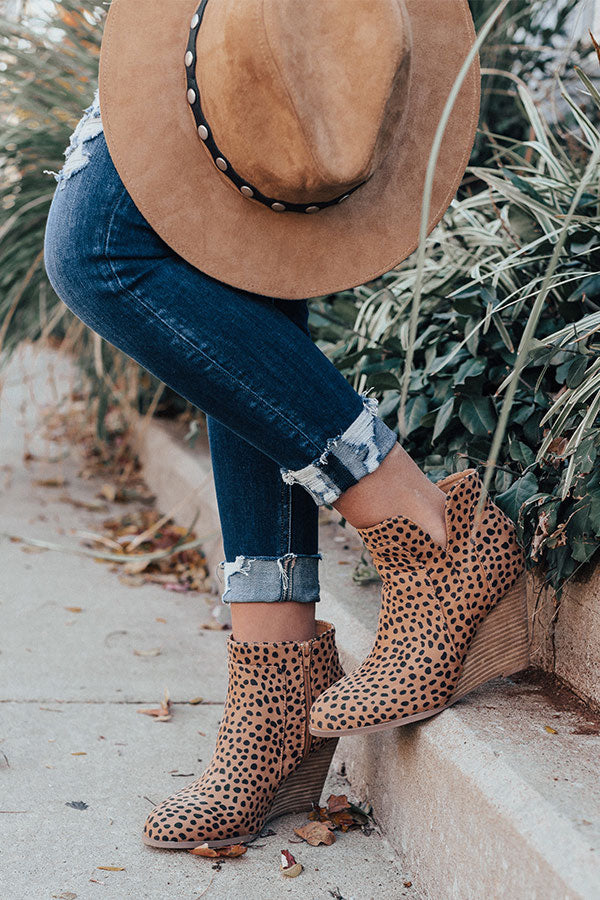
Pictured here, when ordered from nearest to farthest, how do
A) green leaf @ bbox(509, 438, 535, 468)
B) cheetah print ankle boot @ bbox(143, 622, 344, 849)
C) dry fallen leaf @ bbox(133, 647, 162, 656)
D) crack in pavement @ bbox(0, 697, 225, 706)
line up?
cheetah print ankle boot @ bbox(143, 622, 344, 849)
green leaf @ bbox(509, 438, 535, 468)
crack in pavement @ bbox(0, 697, 225, 706)
dry fallen leaf @ bbox(133, 647, 162, 656)

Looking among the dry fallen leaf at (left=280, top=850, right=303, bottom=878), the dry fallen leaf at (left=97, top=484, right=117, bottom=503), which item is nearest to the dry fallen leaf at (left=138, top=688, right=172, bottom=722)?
the dry fallen leaf at (left=280, top=850, right=303, bottom=878)

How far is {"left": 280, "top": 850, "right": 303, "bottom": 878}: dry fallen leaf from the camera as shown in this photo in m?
1.12

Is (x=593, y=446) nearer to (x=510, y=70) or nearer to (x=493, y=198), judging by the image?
(x=493, y=198)

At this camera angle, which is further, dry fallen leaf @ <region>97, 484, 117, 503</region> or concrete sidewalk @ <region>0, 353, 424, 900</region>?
dry fallen leaf @ <region>97, 484, 117, 503</region>

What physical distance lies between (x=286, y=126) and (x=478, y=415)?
58 centimetres

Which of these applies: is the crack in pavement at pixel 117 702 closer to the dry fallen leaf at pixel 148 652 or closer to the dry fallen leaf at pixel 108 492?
the dry fallen leaf at pixel 148 652

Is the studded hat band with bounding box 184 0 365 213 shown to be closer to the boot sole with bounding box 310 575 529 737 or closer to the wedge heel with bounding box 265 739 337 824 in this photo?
the boot sole with bounding box 310 575 529 737

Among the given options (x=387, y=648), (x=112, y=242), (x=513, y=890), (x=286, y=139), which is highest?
(x=286, y=139)

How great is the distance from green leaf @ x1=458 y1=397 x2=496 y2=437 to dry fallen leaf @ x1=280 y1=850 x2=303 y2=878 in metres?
0.65

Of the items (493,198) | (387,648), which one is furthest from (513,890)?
(493,198)

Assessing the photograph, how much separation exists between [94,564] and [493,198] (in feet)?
4.67

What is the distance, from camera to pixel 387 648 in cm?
113

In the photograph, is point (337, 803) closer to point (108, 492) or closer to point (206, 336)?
point (206, 336)

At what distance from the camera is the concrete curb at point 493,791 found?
2.76 ft
